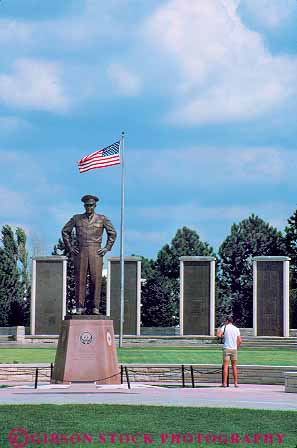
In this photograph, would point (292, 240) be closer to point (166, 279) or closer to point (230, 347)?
point (166, 279)

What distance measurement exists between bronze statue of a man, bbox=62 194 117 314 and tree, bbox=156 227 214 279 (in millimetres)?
55703

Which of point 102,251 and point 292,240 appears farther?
point 292,240

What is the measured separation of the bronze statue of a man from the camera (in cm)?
2309

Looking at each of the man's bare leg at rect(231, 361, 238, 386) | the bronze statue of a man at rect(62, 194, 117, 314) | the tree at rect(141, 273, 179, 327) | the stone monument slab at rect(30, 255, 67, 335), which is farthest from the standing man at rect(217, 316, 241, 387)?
the tree at rect(141, 273, 179, 327)

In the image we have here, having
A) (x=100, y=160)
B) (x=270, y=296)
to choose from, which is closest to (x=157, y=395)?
(x=100, y=160)

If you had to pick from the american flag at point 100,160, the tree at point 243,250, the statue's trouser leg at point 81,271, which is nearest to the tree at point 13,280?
the tree at point 243,250

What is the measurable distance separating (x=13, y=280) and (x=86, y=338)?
162ft

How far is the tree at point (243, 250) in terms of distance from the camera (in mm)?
78312

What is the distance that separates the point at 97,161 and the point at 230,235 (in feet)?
150

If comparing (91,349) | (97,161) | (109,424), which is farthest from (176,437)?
(97,161)

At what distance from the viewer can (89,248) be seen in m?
23.1

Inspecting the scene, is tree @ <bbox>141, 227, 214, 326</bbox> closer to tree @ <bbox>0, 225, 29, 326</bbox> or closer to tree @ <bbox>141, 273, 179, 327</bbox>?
tree @ <bbox>141, 273, 179, 327</bbox>

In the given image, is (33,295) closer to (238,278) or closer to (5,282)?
(5,282)

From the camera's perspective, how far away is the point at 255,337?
50.3 metres
